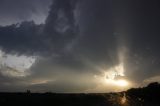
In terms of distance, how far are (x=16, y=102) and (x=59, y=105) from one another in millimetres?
8110

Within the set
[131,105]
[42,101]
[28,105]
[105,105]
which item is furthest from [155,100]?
[28,105]

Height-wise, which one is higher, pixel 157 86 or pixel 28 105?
pixel 157 86

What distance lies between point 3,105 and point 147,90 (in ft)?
173

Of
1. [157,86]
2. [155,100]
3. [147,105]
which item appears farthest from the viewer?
[157,86]

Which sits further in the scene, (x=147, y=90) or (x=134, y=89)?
(x=134, y=89)

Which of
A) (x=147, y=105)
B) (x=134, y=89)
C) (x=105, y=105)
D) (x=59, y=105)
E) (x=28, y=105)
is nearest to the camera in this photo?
(x=28, y=105)

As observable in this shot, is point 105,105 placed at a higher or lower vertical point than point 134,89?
lower

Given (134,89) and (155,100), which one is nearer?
(155,100)

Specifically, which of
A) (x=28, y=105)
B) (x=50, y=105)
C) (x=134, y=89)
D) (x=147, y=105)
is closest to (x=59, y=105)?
(x=50, y=105)

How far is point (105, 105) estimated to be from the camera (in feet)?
184

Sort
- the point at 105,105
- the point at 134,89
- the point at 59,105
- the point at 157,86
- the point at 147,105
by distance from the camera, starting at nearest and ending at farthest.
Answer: the point at 59,105
the point at 105,105
the point at 147,105
the point at 157,86
the point at 134,89

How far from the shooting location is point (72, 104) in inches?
2105

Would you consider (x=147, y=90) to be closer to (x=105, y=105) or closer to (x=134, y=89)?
(x=134, y=89)

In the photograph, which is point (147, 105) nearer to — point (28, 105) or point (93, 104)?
point (93, 104)
